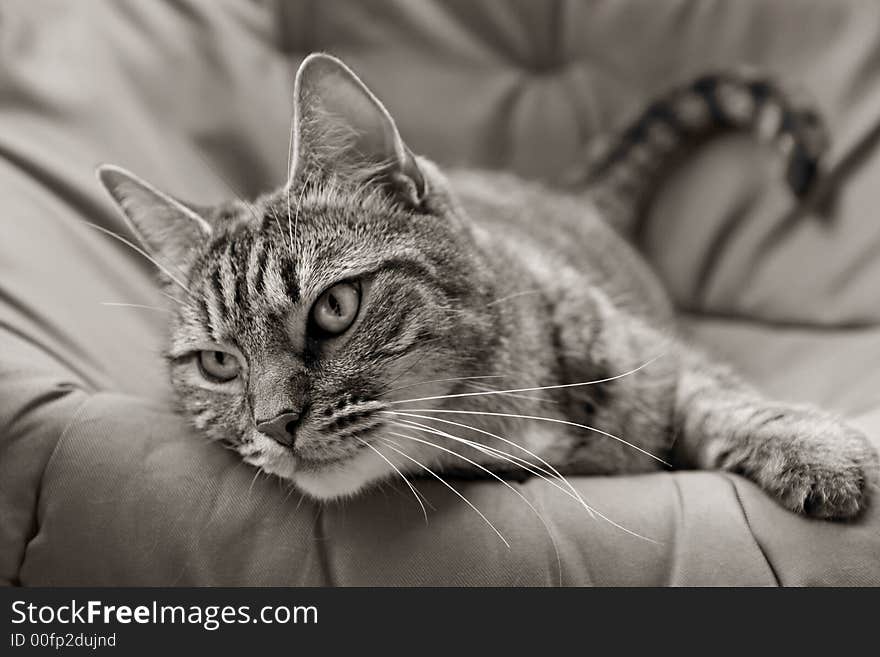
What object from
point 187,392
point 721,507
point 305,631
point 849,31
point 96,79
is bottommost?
point 305,631

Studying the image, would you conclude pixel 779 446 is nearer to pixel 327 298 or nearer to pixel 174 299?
pixel 327 298

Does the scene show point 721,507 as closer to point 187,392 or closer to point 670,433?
point 670,433

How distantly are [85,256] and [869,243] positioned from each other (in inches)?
59.5

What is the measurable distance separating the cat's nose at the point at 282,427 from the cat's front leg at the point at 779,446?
63 cm

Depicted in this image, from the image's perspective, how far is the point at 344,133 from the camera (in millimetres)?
1084

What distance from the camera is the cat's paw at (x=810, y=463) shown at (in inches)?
39.9

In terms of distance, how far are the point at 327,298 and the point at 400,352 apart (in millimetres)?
115

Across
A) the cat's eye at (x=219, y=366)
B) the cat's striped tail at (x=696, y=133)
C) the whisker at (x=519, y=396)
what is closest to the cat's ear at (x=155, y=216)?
the cat's eye at (x=219, y=366)

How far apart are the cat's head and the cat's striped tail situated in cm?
91

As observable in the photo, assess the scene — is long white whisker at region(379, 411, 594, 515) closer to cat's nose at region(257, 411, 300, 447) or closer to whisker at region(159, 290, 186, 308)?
cat's nose at region(257, 411, 300, 447)

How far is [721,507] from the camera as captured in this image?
1.04 meters

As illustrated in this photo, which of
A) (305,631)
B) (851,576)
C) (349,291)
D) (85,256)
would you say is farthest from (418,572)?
(85,256)

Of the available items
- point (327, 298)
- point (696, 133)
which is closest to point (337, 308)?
point (327, 298)

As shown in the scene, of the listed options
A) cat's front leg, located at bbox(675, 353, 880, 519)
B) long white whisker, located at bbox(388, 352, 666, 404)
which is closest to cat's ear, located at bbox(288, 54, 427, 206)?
long white whisker, located at bbox(388, 352, 666, 404)
